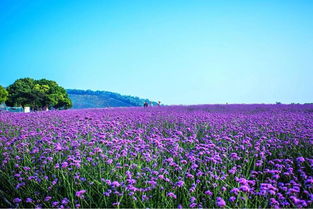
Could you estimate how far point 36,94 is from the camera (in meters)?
35.6

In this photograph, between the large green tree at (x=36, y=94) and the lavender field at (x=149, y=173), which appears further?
the large green tree at (x=36, y=94)

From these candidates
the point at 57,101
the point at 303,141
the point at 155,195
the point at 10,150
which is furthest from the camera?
the point at 57,101

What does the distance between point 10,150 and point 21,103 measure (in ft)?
112

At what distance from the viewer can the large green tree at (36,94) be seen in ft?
114

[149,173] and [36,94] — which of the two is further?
[36,94]

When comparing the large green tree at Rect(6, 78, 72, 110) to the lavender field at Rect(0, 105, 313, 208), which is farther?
the large green tree at Rect(6, 78, 72, 110)

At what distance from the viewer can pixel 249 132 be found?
501 cm

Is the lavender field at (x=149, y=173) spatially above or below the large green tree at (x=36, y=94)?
below

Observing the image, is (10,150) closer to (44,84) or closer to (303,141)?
(303,141)

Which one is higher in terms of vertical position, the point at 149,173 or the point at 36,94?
the point at 36,94

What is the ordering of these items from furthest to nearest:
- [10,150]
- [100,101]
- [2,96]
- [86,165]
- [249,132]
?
[100,101]
[2,96]
[249,132]
[10,150]
[86,165]

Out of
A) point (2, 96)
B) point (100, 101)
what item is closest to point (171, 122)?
point (2, 96)

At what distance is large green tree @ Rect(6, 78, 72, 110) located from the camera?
3466 centimetres

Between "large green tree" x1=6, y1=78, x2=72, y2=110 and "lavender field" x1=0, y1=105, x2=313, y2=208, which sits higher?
"large green tree" x1=6, y1=78, x2=72, y2=110
